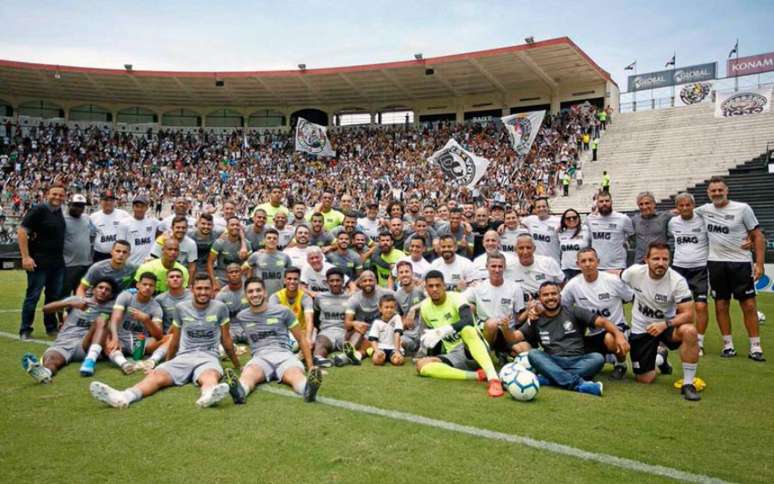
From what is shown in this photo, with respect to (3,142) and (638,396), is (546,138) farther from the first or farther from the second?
(3,142)

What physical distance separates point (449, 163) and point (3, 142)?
32.6 m

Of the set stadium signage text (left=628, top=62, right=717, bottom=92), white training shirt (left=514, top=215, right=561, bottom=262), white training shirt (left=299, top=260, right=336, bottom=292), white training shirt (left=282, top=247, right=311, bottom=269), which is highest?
stadium signage text (left=628, top=62, right=717, bottom=92)

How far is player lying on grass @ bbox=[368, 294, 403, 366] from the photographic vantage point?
679 centimetres

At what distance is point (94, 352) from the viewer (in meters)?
6.22

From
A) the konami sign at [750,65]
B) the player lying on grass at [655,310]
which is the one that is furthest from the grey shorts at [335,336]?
the konami sign at [750,65]

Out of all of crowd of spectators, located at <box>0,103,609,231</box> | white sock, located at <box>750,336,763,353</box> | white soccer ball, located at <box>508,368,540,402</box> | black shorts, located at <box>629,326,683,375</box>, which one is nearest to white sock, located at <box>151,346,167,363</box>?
white soccer ball, located at <box>508,368,540,402</box>

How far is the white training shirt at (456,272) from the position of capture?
789cm

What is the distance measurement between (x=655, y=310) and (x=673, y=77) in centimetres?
4146

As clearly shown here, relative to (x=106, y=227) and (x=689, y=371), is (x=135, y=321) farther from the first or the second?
(x=689, y=371)

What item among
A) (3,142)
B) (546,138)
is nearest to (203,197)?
(3,142)

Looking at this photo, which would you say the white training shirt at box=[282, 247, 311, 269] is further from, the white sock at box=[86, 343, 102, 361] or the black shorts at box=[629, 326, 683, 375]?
the black shorts at box=[629, 326, 683, 375]

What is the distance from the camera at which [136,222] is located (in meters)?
8.88

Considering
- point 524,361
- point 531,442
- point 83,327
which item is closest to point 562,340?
point 524,361

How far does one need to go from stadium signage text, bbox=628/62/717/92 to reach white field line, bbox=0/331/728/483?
140 feet
